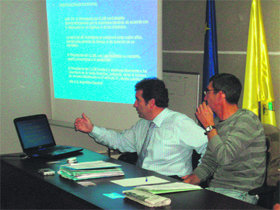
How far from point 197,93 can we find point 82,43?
1224 millimetres

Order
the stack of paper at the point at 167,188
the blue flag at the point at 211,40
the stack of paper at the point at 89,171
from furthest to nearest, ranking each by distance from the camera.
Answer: the blue flag at the point at 211,40, the stack of paper at the point at 89,171, the stack of paper at the point at 167,188

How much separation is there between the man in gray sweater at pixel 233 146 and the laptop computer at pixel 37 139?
96cm

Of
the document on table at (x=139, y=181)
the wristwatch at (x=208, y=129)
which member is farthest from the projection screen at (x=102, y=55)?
the document on table at (x=139, y=181)

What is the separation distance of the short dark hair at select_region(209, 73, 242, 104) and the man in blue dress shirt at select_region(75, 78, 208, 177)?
30 centimetres

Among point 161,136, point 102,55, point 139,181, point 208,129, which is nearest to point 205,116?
point 208,129

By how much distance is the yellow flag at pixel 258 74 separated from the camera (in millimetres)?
3396

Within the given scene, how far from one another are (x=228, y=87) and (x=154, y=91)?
543mm

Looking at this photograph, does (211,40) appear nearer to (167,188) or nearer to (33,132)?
(33,132)

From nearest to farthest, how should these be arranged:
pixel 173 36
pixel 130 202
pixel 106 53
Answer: pixel 130 202, pixel 106 53, pixel 173 36

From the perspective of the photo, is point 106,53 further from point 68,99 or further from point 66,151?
point 66,151

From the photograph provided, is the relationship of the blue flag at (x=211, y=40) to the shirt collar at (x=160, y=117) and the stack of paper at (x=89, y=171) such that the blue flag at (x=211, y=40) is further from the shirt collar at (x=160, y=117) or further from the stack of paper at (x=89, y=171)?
the stack of paper at (x=89, y=171)

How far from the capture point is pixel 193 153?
2.90 metres

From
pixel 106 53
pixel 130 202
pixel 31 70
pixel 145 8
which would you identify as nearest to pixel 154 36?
pixel 145 8

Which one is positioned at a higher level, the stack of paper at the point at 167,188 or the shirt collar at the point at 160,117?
the shirt collar at the point at 160,117
